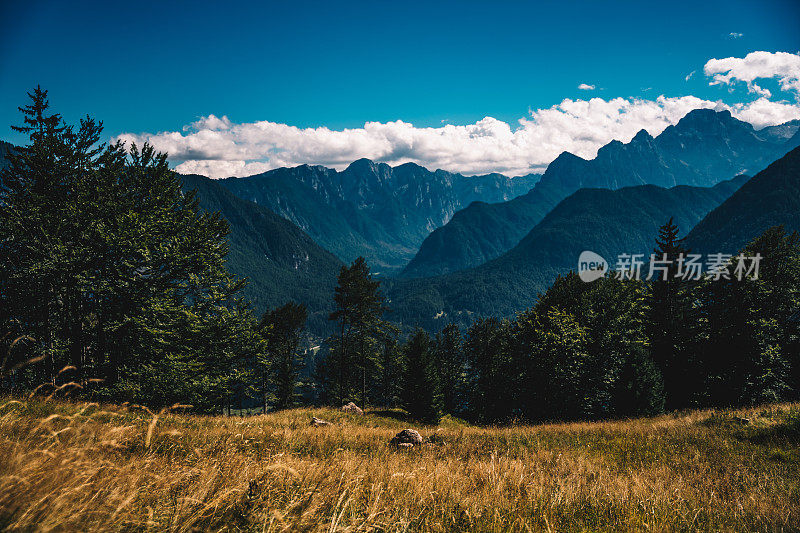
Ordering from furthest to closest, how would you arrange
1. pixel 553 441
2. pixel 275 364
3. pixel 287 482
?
1. pixel 275 364
2. pixel 553 441
3. pixel 287 482

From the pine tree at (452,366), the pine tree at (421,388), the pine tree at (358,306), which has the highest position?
the pine tree at (358,306)

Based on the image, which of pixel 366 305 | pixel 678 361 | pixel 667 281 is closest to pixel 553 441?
pixel 366 305

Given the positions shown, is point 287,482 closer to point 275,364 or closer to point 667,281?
point 667,281

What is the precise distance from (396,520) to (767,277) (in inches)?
1512

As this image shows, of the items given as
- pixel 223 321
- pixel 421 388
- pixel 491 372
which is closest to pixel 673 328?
pixel 491 372

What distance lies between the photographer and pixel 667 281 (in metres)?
36.2

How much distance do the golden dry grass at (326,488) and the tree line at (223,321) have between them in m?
1.28

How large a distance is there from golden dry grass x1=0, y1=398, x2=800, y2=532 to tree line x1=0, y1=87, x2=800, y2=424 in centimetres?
128

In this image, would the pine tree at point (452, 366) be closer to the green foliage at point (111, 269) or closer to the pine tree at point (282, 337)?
the pine tree at point (282, 337)

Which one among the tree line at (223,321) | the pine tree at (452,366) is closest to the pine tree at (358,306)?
the tree line at (223,321)

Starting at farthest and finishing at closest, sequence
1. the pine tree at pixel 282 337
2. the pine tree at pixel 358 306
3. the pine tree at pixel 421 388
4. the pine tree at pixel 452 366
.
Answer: the pine tree at pixel 452 366 → the pine tree at pixel 282 337 → the pine tree at pixel 358 306 → the pine tree at pixel 421 388

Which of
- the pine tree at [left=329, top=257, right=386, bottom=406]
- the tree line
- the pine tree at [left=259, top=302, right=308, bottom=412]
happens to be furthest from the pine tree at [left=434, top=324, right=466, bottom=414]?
the pine tree at [left=329, top=257, right=386, bottom=406]

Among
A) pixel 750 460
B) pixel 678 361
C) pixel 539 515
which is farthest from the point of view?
pixel 678 361

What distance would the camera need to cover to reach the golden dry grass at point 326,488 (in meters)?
2.78
